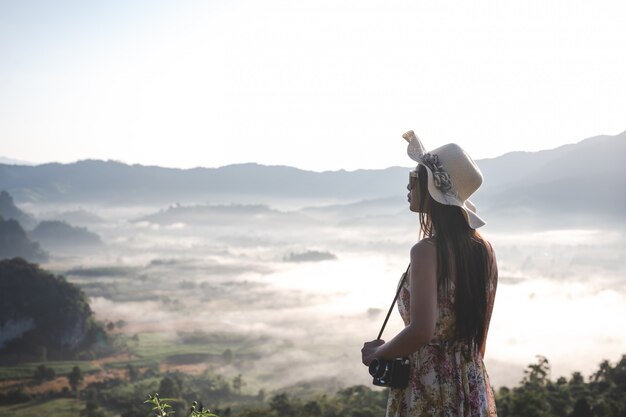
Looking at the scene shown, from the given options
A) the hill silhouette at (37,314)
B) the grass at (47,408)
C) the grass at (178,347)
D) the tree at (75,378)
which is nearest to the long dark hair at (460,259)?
the grass at (47,408)

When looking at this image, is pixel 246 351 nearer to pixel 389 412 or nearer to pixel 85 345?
pixel 85 345

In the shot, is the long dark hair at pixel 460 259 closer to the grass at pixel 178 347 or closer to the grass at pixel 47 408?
the grass at pixel 47 408

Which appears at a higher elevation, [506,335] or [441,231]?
[441,231]

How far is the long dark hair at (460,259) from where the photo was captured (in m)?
2.36

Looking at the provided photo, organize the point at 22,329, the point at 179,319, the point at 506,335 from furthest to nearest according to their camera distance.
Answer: the point at 506,335 < the point at 179,319 < the point at 22,329

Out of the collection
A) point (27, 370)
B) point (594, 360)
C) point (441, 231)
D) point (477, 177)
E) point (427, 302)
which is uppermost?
point (477, 177)

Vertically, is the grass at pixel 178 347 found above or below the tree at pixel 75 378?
below

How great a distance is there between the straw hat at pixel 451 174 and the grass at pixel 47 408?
7584cm

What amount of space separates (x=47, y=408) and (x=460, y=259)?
273ft

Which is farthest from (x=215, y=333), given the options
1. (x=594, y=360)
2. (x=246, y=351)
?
(x=594, y=360)

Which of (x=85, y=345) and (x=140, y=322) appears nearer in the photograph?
(x=85, y=345)

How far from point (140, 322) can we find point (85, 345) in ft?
198

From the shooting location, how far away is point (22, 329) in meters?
107

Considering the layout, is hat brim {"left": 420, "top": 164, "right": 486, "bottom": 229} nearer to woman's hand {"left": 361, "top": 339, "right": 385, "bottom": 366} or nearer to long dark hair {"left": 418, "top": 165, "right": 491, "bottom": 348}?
long dark hair {"left": 418, "top": 165, "right": 491, "bottom": 348}
